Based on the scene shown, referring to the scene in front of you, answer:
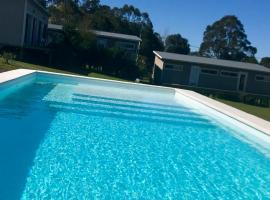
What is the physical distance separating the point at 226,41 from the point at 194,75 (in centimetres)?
3652

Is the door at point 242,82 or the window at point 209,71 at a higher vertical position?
the window at point 209,71

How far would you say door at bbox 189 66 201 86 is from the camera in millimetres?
32594

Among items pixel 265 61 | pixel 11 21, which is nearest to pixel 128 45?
pixel 11 21

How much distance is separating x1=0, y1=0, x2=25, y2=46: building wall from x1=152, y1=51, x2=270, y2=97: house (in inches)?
431

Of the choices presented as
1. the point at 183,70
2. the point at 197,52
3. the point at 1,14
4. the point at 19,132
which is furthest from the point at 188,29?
the point at 19,132

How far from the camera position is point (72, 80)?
2108 cm

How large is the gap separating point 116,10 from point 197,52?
51.5 ft

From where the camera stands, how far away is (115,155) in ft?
27.2

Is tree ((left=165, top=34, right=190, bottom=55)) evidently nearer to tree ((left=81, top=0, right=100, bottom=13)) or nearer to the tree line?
the tree line

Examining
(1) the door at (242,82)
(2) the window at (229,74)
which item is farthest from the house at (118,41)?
(1) the door at (242,82)

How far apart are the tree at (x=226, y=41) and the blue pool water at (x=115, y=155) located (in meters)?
53.2

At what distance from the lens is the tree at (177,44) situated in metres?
57.2

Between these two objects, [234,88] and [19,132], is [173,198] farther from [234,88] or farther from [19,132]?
[234,88]

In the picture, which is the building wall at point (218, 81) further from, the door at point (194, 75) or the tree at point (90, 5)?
the tree at point (90, 5)
